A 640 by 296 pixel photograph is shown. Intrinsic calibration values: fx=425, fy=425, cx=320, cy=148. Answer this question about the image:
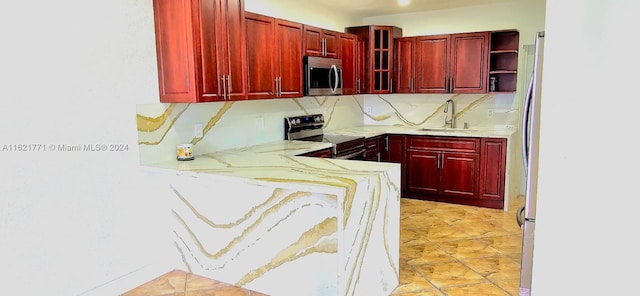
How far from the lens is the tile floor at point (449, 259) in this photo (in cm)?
288

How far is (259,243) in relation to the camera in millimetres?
2766

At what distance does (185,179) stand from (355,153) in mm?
2052

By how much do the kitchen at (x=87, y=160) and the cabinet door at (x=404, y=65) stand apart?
3.21 m

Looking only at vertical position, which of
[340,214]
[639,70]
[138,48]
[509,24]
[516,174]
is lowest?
[516,174]

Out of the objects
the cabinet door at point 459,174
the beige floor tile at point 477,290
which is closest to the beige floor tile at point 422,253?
the beige floor tile at point 477,290

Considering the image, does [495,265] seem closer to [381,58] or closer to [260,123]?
[260,123]

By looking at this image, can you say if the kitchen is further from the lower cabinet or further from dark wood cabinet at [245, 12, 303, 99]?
the lower cabinet

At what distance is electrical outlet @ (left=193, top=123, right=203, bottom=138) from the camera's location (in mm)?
3449

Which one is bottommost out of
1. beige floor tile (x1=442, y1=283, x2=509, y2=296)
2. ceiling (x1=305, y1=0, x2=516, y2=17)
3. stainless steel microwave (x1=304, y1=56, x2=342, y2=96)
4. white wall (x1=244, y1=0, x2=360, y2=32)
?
beige floor tile (x1=442, y1=283, x2=509, y2=296)

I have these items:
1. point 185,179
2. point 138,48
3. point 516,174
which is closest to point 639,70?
point 185,179

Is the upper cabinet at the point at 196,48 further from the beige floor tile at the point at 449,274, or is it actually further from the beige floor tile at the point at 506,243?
the beige floor tile at the point at 506,243

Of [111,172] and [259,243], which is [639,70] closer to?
[259,243]

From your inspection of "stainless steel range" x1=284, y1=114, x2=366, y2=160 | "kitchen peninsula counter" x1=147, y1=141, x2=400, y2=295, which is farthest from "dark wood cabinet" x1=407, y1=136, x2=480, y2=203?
"kitchen peninsula counter" x1=147, y1=141, x2=400, y2=295

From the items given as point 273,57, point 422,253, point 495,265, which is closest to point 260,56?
point 273,57
